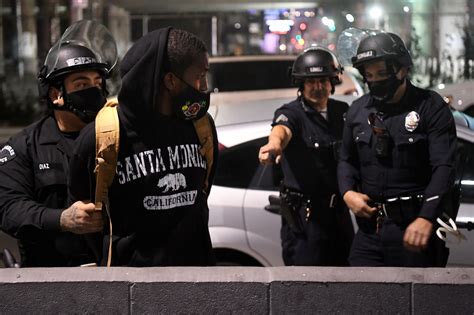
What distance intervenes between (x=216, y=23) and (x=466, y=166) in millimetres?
16739

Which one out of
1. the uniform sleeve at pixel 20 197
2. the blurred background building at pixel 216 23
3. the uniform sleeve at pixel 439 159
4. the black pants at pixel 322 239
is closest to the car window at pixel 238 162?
the black pants at pixel 322 239

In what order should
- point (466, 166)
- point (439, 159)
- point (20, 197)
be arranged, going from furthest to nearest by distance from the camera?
1. point (466, 166)
2. point (439, 159)
3. point (20, 197)

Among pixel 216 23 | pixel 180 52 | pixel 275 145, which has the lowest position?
pixel 216 23

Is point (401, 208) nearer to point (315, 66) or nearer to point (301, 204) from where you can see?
point (301, 204)

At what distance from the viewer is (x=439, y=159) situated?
4.16 m

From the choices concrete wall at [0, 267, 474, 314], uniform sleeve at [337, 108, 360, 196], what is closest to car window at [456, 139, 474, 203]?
uniform sleeve at [337, 108, 360, 196]

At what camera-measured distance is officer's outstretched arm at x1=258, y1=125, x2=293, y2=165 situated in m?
4.40

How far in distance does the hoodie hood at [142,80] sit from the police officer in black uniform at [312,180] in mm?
1741

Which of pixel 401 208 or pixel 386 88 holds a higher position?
pixel 386 88

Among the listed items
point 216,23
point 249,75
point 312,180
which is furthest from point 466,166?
point 216,23

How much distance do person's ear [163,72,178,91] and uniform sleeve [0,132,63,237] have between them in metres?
0.71

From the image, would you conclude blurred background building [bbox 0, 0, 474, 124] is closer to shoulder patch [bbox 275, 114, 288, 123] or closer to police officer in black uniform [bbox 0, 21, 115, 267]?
shoulder patch [bbox 275, 114, 288, 123]

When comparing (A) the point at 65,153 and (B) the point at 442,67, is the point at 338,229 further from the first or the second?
(B) the point at 442,67

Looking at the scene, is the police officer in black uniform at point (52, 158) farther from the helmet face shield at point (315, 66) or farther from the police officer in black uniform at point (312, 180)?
the helmet face shield at point (315, 66)
